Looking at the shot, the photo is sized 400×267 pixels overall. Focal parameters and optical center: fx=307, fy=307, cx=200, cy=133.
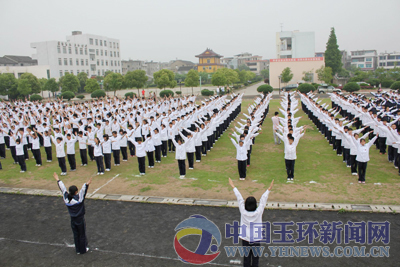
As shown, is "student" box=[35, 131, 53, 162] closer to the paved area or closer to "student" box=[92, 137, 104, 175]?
"student" box=[92, 137, 104, 175]

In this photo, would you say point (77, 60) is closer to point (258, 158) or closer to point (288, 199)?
point (258, 158)

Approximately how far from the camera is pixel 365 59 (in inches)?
3492

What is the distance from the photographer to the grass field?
822 cm

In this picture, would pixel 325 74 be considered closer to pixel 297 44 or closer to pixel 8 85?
pixel 297 44

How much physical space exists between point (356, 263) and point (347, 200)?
268cm

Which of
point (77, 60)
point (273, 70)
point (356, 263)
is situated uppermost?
point (77, 60)

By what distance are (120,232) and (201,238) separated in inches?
71.7

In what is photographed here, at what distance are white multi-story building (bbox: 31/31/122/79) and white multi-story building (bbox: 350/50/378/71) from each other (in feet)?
221

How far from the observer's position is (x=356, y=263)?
17.3 feet

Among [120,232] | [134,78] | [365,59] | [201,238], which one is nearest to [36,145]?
[120,232]

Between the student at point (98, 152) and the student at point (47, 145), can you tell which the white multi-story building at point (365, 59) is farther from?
the student at point (98, 152)

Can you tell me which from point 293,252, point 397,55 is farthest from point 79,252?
point 397,55

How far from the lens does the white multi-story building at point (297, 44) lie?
57.5m

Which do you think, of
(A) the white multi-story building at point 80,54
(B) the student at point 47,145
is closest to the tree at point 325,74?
(B) the student at point 47,145
